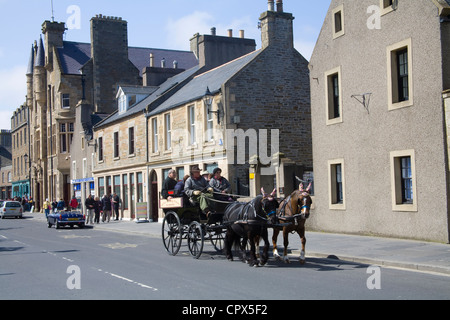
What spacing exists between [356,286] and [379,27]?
10.8 metres

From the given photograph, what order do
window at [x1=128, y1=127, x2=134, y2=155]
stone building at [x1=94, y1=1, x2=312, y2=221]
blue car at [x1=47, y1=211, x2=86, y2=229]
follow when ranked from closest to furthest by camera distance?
1. stone building at [x1=94, y1=1, x2=312, y2=221]
2. blue car at [x1=47, y1=211, x2=86, y2=229]
3. window at [x1=128, y1=127, x2=134, y2=155]

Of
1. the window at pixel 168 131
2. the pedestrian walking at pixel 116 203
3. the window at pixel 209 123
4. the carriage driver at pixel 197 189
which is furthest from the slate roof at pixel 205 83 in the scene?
the carriage driver at pixel 197 189

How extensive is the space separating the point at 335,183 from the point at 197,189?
7387 mm

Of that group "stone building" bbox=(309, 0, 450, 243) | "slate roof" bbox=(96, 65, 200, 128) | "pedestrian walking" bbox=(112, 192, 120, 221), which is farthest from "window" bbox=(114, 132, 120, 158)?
"stone building" bbox=(309, 0, 450, 243)

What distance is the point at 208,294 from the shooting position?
8734mm

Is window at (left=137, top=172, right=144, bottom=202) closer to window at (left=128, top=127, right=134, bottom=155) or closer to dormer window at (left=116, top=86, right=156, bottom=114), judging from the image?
window at (left=128, top=127, right=134, bottom=155)

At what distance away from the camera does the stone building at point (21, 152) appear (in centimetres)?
6994

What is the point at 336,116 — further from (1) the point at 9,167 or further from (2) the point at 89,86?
(1) the point at 9,167

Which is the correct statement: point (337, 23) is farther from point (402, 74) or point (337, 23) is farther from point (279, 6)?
point (279, 6)

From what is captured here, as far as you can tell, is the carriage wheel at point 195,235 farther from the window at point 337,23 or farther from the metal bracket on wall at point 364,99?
the window at point 337,23

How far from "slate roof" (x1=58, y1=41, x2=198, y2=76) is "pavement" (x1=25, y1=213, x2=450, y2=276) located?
40733 mm

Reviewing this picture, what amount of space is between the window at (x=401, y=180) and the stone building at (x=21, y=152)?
192 ft

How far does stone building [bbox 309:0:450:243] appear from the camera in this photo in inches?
595
